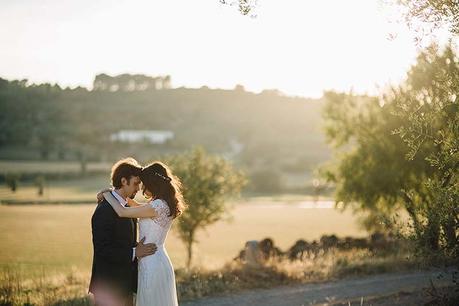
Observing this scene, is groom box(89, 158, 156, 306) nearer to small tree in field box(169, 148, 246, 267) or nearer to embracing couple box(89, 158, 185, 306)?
embracing couple box(89, 158, 185, 306)

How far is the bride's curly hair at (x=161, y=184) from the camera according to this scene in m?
7.22

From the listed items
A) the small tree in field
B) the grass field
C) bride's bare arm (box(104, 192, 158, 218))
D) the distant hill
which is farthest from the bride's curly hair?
the distant hill

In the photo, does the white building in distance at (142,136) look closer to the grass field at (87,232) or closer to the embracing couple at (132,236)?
the grass field at (87,232)

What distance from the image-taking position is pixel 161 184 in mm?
7277

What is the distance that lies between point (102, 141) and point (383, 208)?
243ft

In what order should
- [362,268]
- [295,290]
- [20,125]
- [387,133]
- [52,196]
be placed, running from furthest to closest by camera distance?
[52,196] < [20,125] < [387,133] < [362,268] < [295,290]

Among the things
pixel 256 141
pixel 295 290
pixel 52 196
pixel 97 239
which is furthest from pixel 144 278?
pixel 256 141

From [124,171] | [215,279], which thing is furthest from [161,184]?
[215,279]

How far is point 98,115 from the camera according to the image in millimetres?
106438

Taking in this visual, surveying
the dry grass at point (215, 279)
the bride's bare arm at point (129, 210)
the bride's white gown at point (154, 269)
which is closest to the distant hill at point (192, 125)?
the dry grass at point (215, 279)

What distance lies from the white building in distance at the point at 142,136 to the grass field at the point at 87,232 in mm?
37119

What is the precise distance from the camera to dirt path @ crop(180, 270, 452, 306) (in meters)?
12.7

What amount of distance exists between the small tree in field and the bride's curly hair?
14918 mm

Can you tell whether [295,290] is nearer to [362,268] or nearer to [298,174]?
[362,268]
